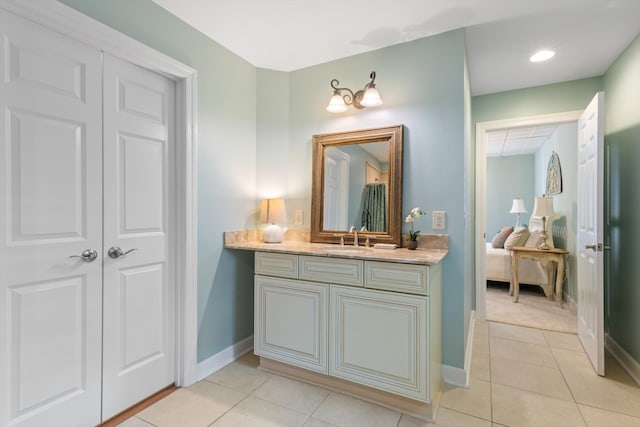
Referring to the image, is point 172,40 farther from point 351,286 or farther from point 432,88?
point 351,286

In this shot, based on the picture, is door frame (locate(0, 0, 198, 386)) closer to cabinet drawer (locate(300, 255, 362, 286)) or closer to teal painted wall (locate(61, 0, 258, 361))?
teal painted wall (locate(61, 0, 258, 361))

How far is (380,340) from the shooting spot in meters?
1.84

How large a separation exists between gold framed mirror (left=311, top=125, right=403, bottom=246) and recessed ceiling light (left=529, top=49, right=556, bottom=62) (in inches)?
52.0

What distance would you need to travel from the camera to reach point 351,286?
1935 millimetres

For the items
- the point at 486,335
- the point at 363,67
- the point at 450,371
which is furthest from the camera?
the point at 486,335

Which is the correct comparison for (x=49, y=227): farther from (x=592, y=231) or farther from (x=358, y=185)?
(x=592, y=231)

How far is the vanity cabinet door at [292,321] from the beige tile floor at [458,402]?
0.20 metres

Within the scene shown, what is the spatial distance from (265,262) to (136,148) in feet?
3.62

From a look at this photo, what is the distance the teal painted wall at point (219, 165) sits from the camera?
2.04 m

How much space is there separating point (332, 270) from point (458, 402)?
1137 millimetres

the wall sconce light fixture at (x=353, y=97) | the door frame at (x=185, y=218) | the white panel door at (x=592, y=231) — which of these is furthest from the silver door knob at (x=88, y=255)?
the white panel door at (x=592, y=231)

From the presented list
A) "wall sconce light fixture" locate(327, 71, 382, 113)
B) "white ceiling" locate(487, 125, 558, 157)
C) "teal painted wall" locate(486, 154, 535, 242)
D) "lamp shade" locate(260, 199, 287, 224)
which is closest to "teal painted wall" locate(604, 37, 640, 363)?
"white ceiling" locate(487, 125, 558, 157)

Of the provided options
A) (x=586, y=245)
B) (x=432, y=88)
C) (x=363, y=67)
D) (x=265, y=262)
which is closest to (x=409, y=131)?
(x=432, y=88)

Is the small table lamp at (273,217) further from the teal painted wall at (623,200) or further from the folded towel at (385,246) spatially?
the teal painted wall at (623,200)
